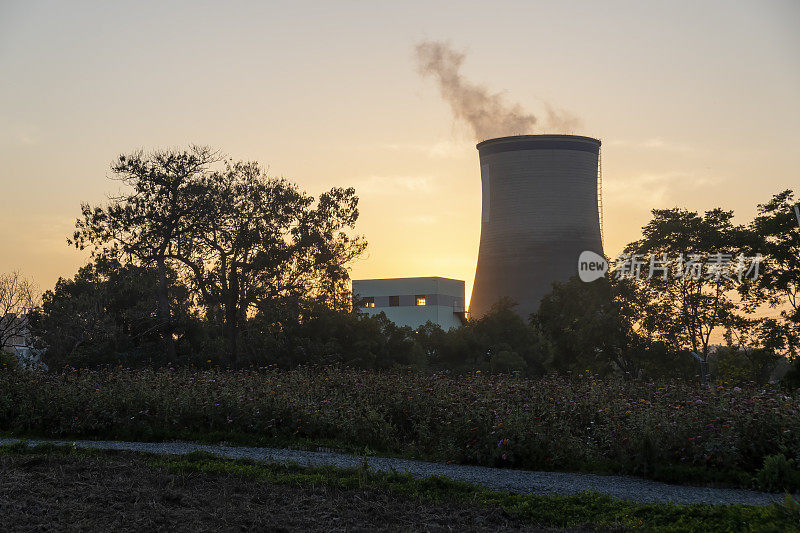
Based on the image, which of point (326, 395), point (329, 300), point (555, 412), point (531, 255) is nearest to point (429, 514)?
point (555, 412)

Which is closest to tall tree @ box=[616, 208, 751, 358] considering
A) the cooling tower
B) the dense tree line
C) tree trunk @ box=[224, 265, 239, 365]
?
the dense tree line

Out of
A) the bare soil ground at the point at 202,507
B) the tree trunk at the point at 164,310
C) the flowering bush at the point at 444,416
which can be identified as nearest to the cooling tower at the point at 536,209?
the tree trunk at the point at 164,310

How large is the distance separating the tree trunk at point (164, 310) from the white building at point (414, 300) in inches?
1539

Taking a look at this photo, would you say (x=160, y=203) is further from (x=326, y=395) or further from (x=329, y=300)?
(x=326, y=395)

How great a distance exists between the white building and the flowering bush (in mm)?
52247

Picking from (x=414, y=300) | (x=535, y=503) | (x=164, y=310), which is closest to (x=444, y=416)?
(x=535, y=503)

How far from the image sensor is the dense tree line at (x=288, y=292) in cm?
2955

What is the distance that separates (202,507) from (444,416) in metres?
5.31

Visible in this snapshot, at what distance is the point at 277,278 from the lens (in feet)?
103

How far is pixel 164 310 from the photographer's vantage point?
29.5 meters

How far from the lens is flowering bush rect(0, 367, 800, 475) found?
10477mm

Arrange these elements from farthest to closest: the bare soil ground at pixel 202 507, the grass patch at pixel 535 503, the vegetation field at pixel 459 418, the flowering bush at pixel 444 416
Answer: the flowering bush at pixel 444 416 < the vegetation field at pixel 459 418 < the bare soil ground at pixel 202 507 < the grass patch at pixel 535 503

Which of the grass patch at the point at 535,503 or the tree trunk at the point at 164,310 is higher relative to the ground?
the tree trunk at the point at 164,310

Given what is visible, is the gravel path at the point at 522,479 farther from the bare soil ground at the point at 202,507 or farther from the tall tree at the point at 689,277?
the tall tree at the point at 689,277
